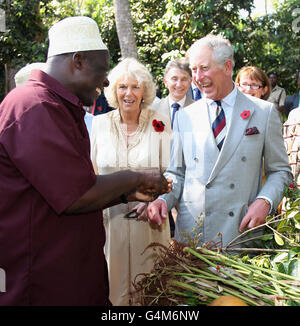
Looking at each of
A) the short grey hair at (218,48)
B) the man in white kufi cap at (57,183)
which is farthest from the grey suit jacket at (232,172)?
the man in white kufi cap at (57,183)

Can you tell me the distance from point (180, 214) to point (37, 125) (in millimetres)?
1665

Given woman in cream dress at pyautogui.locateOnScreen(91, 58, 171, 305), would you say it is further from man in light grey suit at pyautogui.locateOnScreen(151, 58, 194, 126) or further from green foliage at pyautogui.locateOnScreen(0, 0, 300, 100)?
green foliage at pyautogui.locateOnScreen(0, 0, 300, 100)

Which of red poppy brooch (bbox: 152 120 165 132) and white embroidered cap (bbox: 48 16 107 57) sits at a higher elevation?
white embroidered cap (bbox: 48 16 107 57)

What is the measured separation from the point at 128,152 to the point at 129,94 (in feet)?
1.71

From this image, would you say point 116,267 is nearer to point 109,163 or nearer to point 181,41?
point 109,163

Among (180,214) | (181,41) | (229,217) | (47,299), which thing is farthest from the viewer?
(181,41)

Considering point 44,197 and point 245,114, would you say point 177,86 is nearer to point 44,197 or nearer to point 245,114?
point 245,114

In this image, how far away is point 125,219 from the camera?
A: 11.7 feet

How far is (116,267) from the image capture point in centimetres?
359

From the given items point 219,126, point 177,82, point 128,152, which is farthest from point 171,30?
point 219,126

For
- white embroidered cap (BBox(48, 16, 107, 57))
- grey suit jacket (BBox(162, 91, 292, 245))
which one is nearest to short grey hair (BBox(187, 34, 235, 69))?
grey suit jacket (BBox(162, 91, 292, 245))

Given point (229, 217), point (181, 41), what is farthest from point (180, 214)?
point (181, 41)

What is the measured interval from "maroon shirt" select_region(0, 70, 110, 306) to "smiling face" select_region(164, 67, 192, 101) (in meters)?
3.29

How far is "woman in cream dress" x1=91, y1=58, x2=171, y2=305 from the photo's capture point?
3.58m
